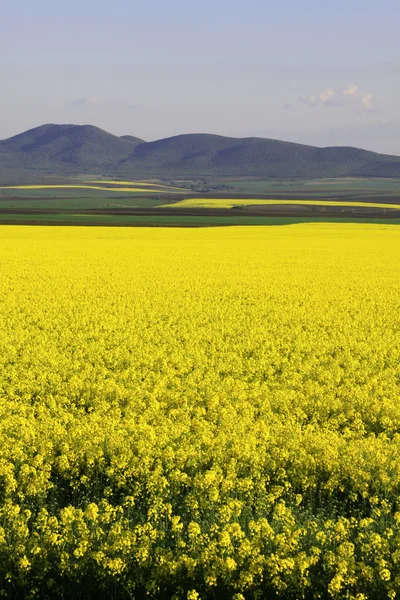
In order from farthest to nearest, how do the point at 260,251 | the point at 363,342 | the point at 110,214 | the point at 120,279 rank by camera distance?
the point at 110,214 → the point at 260,251 → the point at 120,279 → the point at 363,342

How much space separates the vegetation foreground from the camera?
7.15 metres

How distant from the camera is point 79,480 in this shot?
9.41m

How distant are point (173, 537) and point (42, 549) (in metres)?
1.47

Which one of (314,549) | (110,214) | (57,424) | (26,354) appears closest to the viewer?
(314,549)

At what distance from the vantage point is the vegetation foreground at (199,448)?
7.15 meters

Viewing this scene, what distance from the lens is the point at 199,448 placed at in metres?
9.96

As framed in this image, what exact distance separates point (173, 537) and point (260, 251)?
129 feet

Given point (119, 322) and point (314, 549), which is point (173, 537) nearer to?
point (314, 549)

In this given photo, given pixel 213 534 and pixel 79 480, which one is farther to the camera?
pixel 79 480

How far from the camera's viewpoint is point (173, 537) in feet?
25.0

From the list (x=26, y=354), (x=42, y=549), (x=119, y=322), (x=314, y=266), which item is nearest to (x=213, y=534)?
(x=42, y=549)

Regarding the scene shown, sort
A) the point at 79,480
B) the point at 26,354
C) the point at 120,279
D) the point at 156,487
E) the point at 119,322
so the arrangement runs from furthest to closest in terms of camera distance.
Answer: the point at 120,279 → the point at 119,322 → the point at 26,354 → the point at 79,480 → the point at 156,487

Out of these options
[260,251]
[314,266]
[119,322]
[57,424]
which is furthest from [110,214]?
[57,424]

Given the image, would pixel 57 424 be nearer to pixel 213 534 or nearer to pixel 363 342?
pixel 213 534
